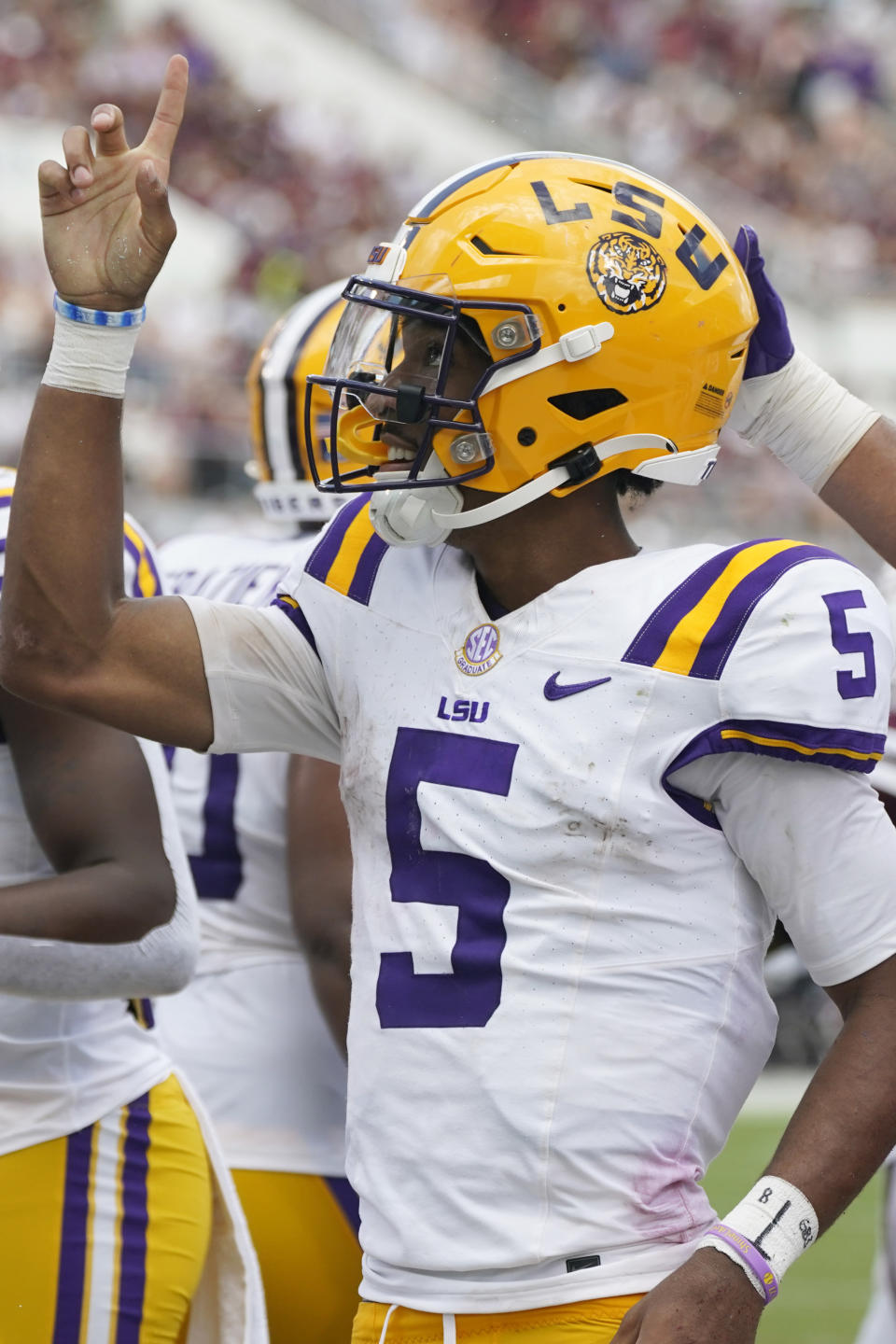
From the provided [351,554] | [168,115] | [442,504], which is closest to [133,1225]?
[351,554]

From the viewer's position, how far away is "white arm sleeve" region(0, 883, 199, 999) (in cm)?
205

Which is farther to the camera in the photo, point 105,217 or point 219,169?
point 219,169

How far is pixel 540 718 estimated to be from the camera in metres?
1.73

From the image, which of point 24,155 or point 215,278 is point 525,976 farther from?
point 24,155

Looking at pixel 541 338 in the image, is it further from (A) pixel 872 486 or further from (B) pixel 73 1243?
(B) pixel 73 1243

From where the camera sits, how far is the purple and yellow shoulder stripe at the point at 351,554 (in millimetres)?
1935

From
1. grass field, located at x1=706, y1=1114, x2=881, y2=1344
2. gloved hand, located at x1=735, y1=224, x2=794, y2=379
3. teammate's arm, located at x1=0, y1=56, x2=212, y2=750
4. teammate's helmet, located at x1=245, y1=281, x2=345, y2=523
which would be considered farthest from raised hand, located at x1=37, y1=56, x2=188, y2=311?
grass field, located at x1=706, y1=1114, x2=881, y2=1344

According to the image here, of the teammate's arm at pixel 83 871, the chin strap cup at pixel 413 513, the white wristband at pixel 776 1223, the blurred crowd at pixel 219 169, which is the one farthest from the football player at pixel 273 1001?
the blurred crowd at pixel 219 169

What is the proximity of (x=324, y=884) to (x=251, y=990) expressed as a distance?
363mm

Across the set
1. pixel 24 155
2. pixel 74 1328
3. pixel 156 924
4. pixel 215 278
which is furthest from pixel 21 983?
pixel 24 155

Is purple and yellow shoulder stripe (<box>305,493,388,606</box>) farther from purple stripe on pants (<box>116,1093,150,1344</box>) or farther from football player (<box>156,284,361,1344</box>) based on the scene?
purple stripe on pants (<box>116,1093,150,1344</box>)

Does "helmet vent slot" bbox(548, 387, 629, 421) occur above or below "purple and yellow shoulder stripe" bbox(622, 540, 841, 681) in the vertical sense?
above

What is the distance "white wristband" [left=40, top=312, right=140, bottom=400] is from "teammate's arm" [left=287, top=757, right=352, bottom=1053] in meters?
0.95

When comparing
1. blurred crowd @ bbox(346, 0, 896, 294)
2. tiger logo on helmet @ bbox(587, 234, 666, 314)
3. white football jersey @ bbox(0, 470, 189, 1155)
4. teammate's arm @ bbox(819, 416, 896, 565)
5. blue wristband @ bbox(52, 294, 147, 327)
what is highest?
blurred crowd @ bbox(346, 0, 896, 294)
